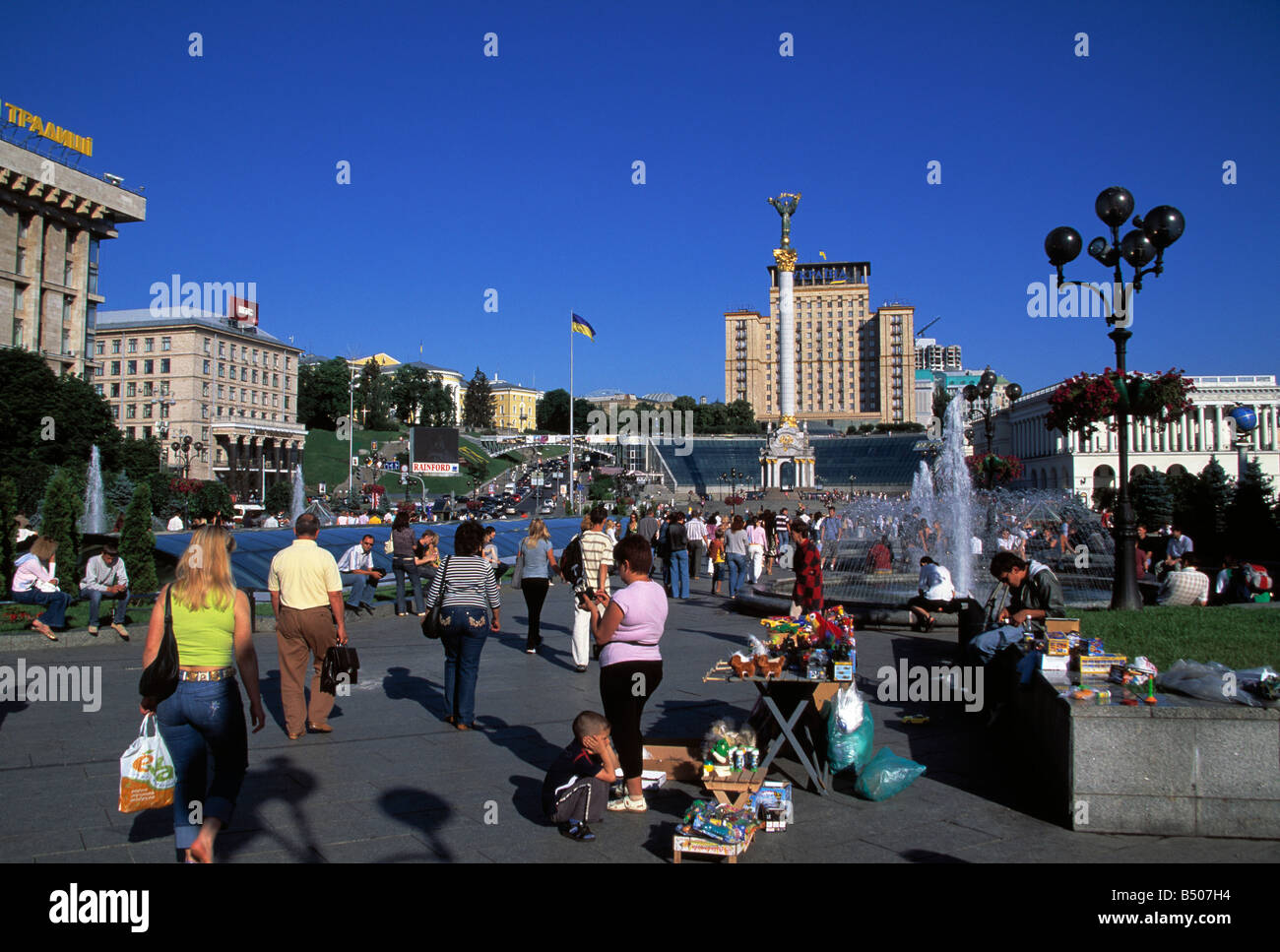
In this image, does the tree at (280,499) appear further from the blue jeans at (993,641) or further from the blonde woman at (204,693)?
the blonde woman at (204,693)

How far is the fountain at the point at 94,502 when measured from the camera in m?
38.5

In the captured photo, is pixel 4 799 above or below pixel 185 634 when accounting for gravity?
below

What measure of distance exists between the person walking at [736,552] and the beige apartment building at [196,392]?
7986 centimetres

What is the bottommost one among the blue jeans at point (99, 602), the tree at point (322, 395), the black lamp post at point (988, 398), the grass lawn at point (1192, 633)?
the blue jeans at point (99, 602)

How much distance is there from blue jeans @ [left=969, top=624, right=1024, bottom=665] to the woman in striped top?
13.6ft

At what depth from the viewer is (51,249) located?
60531mm

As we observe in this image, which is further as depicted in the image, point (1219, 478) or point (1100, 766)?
point (1219, 478)

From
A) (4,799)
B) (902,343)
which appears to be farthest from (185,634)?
(902,343)

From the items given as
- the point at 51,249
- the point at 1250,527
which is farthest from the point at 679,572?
the point at 51,249

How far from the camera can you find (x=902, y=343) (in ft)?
497

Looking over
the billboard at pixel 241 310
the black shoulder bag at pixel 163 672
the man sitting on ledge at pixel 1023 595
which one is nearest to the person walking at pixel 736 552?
the man sitting on ledge at pixel 1023 595
